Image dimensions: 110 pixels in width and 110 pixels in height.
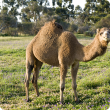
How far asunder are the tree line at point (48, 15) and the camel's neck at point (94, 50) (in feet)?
140

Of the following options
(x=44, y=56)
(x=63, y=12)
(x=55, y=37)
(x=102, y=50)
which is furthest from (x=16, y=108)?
(x=63, y=12)

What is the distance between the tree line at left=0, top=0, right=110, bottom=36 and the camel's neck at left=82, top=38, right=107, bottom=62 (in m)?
42.5

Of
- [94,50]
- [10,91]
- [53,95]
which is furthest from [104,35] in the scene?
[10,91]

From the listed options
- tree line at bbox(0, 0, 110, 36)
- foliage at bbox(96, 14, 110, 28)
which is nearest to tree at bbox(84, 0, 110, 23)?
tree line at bbox(0, 0, 110, 36)

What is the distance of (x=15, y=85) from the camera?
19.3 feet

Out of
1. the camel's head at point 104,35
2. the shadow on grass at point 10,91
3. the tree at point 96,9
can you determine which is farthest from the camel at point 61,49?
the tree at point 96,9

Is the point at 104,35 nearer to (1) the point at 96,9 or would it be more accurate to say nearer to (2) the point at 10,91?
(2) the point at 10,91

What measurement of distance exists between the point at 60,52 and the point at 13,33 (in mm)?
44776

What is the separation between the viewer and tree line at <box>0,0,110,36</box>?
49037mm

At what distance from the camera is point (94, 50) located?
3.82 m

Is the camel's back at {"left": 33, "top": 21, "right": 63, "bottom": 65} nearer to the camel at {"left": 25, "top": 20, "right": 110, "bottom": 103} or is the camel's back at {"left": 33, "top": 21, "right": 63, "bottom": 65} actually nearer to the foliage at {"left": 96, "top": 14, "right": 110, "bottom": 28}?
the camel at {"left": 25, "top": 20, "right": 110, "bottom": 103}

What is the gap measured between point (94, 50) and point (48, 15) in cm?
5262

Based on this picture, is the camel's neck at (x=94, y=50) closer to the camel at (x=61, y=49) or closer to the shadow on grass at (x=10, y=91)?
the camel at (x=61, y=49)

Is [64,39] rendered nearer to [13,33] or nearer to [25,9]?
[13,33]
